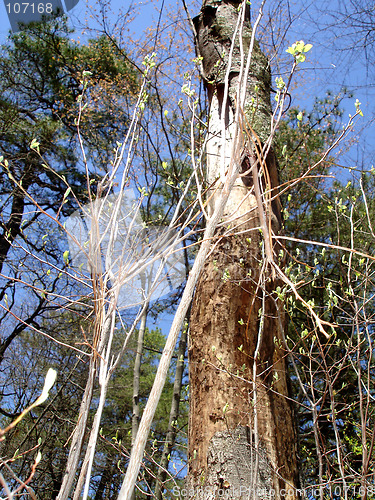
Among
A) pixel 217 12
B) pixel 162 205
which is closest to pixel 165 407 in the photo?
pixel 162 205

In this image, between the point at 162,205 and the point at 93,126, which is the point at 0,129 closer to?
the point at 93,126

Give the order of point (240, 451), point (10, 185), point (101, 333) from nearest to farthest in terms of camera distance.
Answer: point (101, 333)
point (240, 451)
point (10, 185)

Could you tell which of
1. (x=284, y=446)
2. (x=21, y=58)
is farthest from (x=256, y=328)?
(x=21, y=58)

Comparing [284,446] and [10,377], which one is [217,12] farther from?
[10,377]

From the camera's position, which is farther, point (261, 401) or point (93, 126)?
point (93, 126)

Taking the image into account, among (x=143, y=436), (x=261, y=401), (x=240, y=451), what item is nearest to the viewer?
(x=143, y=436)

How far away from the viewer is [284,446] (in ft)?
4.47

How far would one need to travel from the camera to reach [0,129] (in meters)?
5.47

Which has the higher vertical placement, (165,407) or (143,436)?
(165,407)

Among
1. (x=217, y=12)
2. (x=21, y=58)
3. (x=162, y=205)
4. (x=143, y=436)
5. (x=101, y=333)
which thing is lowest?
(x=143, y=436)

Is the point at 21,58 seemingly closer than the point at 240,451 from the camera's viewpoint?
No

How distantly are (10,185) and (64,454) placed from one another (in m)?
4.63

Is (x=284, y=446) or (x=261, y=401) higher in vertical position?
(x=261, y=401)

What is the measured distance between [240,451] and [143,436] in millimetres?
976
